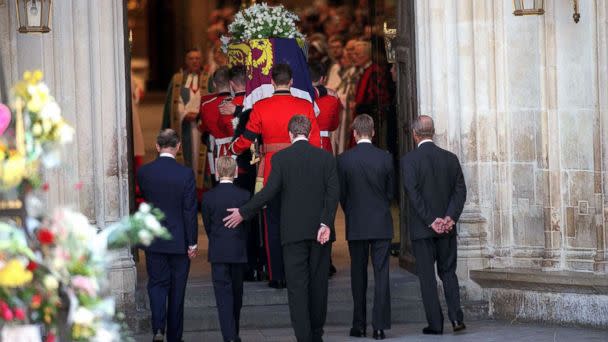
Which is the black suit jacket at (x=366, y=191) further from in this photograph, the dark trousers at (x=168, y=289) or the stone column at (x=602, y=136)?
the stone column at (x=602, y=136)

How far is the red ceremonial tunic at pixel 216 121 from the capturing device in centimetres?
1353

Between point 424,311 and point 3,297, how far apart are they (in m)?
6.14

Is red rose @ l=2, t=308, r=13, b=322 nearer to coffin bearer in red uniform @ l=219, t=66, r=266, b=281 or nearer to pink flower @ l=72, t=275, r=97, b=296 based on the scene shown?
pink flower @ l=72, t=275, r=97, b=296

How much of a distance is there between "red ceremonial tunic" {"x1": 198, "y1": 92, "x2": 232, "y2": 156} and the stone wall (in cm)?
185

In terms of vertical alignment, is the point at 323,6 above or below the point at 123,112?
above

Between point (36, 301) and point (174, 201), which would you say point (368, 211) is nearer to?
point (174, 201)

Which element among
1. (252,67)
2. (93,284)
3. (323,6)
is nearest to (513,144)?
(252,67)

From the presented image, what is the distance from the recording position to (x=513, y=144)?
12.5m

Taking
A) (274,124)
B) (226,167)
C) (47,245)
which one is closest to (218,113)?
(274,124)

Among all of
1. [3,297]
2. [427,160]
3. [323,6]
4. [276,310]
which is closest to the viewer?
[3,297]

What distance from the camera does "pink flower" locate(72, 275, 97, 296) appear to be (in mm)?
6863

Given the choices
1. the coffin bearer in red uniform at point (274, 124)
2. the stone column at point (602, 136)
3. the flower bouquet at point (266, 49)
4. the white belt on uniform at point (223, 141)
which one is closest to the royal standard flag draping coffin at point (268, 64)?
the flower bouquet at point (266, 49)

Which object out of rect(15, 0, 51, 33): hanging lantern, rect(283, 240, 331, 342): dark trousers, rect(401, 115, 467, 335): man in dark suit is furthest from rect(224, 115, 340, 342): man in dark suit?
rect(15, 0, 51, 33): hanging lantern

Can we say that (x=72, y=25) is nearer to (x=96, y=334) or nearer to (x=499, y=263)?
(x=499, y=263)
